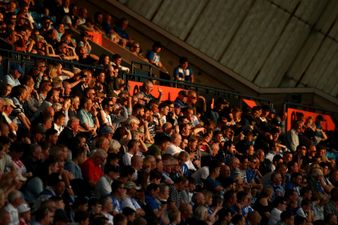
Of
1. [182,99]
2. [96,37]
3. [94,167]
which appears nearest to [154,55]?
[96,37]

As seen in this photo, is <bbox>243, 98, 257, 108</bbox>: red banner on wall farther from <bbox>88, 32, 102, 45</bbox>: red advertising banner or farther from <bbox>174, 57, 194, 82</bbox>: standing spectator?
<bbox>88, 32, 102, 45</bbox>: red advertising banner

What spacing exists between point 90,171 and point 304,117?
12.0 metres

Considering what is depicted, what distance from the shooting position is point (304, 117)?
27.3 metres

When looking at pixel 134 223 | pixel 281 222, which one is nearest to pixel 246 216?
pixel 281 222

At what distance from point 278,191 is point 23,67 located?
17.7 ft

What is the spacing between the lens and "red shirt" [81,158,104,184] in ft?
53.4

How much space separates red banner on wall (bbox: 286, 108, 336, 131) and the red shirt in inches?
419

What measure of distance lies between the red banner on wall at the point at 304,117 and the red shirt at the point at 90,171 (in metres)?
10.6

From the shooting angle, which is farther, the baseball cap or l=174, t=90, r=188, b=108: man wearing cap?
l=174, t=90, r=188, b=108: man wearing cap

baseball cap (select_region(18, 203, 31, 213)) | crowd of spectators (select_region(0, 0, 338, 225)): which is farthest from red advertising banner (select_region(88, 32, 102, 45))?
baseball cap (select_region(18, 203, 31, 213))

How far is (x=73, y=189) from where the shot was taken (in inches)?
611

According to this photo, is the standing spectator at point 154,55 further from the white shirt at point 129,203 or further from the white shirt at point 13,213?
the white shirt at point 13,213

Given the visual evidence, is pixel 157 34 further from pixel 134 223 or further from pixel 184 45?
pixel 134 223

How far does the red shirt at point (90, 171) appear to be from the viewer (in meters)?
16.3
